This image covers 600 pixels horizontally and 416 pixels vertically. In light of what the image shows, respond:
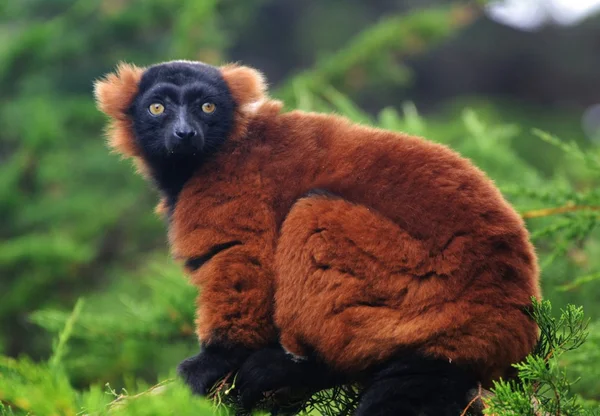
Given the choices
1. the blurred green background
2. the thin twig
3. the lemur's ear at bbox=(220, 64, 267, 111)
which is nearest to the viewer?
the thin twig

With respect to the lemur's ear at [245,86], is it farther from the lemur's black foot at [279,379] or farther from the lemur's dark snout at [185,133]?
the lemur's black foot at [279,379]

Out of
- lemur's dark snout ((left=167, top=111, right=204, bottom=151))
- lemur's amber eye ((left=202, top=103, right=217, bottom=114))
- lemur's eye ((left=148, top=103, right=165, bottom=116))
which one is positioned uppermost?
lemur's eye ((left=148, top=103, right=165, bottom=116))

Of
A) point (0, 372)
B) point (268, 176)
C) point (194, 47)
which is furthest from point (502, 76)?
point (0, 372)

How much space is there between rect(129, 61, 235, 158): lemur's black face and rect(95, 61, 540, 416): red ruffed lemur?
13 mm

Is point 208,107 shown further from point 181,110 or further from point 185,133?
point 185,133

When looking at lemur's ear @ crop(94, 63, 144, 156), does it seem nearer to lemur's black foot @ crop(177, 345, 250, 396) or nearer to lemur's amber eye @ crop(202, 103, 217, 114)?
lemur's amber eye @ crop(202, 103, 217, 114)

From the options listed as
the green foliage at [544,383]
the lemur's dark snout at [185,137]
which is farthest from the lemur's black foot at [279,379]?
the lemur's dark snout at [185,137]

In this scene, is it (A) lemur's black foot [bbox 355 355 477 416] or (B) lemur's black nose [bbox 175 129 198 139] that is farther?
(B) lemur's black nose [bbox 175 129 198 139]

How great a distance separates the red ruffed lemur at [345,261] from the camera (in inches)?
127

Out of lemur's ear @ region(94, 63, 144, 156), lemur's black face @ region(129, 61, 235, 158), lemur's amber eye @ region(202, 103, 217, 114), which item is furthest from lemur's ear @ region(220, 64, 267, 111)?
lemur's ear @ region(94, 63, 144, 156)

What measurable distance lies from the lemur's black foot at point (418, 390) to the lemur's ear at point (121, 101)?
2308mm

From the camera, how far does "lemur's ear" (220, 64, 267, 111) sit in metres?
4.56

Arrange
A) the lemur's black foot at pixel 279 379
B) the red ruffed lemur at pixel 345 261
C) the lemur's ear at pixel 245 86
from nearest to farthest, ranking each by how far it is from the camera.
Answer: the red ruffed lemur at pixel 345 261 < the lemur's black foot at pixel 279 379 < the lemur's ear at pixel 245 86

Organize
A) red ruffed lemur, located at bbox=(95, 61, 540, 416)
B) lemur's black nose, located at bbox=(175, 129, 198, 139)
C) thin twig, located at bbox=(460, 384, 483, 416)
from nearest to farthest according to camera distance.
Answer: thin twig, located at bbox=(460, 384, 483, 416) < red ruffed lemur, located at bbox=(95, 61, 540, 416) < lemur's black nose, located at bbox=(175, 129, 198, 139)
